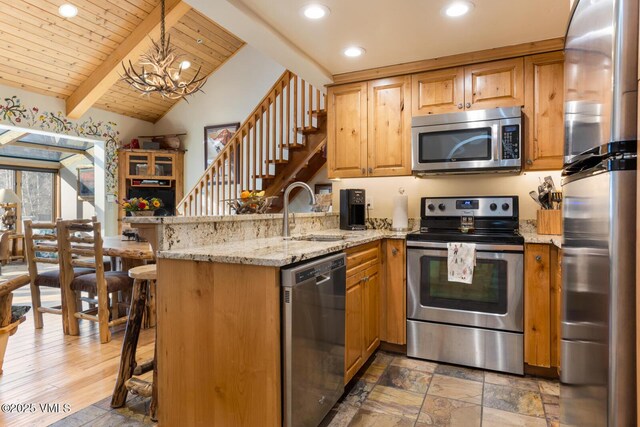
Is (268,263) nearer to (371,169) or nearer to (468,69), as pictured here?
(371,169)

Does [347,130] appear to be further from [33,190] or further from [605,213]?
[33,190]

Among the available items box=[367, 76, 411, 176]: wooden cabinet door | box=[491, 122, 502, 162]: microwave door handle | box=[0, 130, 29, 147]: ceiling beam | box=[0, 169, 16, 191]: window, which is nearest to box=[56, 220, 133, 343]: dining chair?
box=[367, 76, 411, 176]: wooden cabinet door

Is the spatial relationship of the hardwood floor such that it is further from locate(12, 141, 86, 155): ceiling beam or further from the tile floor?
locate(12, 141, 86, 155): ceiling beam

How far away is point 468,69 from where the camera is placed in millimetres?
2926

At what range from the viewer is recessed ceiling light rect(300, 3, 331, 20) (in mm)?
2230

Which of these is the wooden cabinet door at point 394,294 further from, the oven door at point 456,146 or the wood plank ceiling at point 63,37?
the wood plank ceiling at point 63,37

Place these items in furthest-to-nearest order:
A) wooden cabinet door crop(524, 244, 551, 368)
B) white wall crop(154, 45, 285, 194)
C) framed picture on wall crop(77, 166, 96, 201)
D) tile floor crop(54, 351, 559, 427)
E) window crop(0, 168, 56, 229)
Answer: framed picture on wall crop(77, 166, 96, 201)
window crop(0, 168, 56, 229)
white wall crop(154, 45, 285, 194)
wooden cabinet door crop(524, 244, 551, 368)
tile floor crop(54, 351, 559, 427)

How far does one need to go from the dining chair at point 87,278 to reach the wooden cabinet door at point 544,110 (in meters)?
3.49

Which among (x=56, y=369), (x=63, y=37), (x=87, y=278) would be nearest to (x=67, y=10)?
(x=63, y=37)

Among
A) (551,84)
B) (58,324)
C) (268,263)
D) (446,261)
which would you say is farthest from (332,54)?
(58,324)

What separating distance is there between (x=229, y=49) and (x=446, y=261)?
19.2 ft

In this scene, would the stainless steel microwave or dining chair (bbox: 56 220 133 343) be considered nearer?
the stainless steel microwave

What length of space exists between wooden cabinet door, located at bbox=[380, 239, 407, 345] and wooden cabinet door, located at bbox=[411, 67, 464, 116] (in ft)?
3.87

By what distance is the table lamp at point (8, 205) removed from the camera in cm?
673
